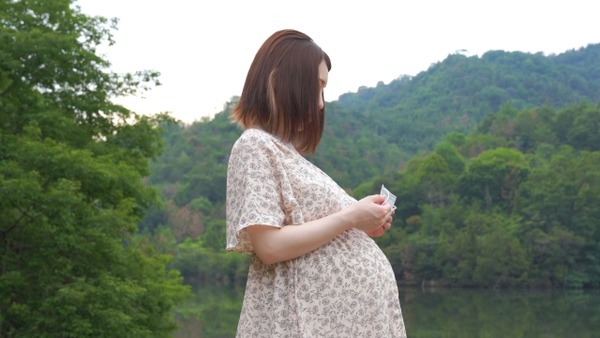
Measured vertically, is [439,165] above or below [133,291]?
above

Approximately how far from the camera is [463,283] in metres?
50.6

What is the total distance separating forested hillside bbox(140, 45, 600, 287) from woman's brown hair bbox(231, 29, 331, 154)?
46.8m

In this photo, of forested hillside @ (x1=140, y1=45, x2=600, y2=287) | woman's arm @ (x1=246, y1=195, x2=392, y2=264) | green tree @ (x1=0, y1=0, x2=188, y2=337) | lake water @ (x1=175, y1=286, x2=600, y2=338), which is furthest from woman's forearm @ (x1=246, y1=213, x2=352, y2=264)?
forested hillside @ (x1=140, y1=45, x2=600, y2=287)

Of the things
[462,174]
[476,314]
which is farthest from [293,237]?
[462,174]

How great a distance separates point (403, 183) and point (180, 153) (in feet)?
79.8

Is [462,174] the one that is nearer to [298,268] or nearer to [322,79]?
[322,79]

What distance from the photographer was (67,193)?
12.6 m

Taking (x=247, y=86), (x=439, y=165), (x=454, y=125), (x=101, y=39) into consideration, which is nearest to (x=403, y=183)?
(x=439, y=165)

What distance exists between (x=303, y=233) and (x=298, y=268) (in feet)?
0.26

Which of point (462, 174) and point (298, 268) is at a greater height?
point (462, 174)

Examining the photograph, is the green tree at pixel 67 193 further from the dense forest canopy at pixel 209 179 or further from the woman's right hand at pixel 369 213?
the woman's right hand at pixel 369 213

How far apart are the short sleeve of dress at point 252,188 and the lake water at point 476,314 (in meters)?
27.8

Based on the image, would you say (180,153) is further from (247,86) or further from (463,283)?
(247,86)

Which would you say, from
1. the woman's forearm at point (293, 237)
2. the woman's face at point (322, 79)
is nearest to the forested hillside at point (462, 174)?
the woman's face at point (322, 79)
